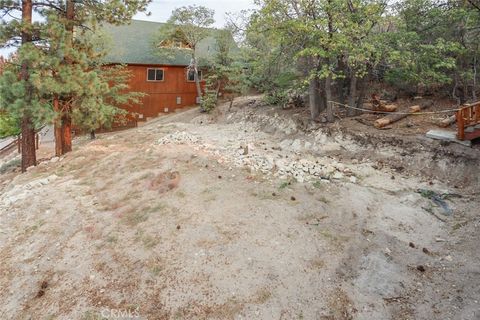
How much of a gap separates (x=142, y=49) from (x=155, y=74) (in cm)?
210

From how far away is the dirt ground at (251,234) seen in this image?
5848 mm

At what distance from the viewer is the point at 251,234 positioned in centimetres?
745

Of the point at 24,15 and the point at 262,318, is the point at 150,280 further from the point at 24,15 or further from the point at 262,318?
the point at 24,15

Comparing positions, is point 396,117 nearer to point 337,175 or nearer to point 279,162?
point 337,175

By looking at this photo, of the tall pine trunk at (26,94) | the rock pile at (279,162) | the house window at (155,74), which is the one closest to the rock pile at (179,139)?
the rock pile at (279,162)

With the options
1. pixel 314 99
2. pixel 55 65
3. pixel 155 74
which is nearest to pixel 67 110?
pixel 55 65

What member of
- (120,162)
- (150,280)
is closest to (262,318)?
(150,280)

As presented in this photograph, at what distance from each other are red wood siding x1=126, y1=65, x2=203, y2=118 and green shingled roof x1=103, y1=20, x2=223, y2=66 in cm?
52

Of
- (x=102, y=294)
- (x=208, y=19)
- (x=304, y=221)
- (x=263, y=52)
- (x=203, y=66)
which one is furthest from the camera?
(x=203, y=66)

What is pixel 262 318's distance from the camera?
5484mm

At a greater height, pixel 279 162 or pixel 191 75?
pixel 191 75

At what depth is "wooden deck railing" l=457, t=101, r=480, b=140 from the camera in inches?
392

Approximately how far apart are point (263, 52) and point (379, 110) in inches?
276

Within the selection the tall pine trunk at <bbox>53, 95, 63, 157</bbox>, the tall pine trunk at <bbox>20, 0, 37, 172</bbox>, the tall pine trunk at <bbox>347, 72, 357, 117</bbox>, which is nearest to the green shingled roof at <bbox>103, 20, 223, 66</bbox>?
the tall pine trunk at <bbox>53, 95, 63, 157</bbox>
